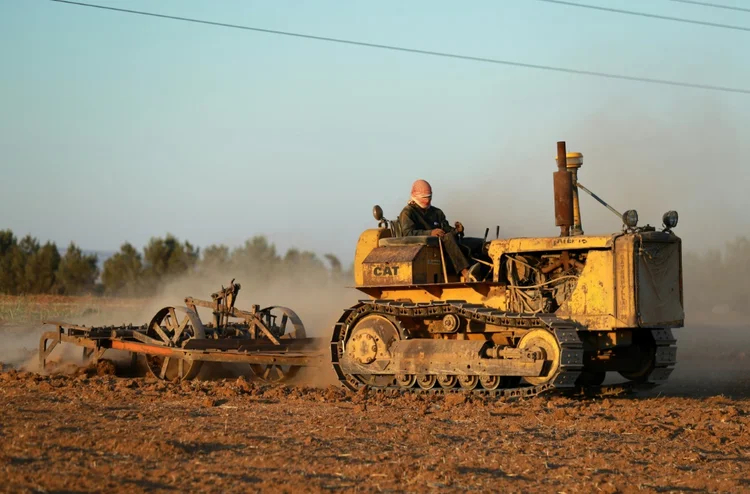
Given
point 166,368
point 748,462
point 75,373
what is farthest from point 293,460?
point 75,373

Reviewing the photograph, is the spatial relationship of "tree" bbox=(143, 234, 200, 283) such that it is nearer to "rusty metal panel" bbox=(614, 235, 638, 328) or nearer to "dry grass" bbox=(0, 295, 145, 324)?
"dry grass" bbox=(0, 295, 145, 324)

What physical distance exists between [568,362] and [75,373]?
8.92m

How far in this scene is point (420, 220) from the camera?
16.5m

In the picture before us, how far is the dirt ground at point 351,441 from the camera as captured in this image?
8.55 metres

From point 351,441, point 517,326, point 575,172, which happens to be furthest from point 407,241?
point 351,441

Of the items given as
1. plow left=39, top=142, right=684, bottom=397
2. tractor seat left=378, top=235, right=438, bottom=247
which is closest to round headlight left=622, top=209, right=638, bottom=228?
plow left=39, top=142, right=684, bottom=397

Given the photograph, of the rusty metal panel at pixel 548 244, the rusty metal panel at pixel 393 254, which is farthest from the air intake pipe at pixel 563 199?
the rusty metal panel at pixel 393 254

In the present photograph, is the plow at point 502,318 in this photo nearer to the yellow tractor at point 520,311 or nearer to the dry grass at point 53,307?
the yellow tractor at point 520,311

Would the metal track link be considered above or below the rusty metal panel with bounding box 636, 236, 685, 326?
below

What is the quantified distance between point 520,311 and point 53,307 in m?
27.2

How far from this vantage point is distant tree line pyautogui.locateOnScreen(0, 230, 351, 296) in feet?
158

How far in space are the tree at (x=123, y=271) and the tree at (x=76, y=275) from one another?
1.07m

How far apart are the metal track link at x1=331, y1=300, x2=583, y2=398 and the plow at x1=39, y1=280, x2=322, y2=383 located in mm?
605

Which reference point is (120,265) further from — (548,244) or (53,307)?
(548,244)
